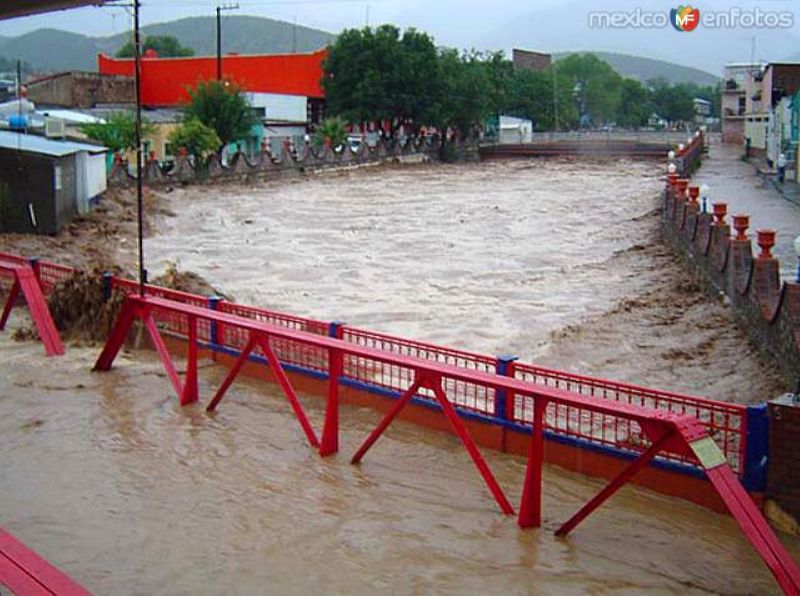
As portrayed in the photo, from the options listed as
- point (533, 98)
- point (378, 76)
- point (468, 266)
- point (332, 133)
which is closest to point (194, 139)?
point (332, 133)

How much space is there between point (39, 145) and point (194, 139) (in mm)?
22130

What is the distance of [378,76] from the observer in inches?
2410

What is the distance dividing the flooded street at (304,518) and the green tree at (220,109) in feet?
137

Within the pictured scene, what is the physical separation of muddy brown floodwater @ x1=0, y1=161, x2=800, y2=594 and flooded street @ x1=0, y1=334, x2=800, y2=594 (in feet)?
0.06

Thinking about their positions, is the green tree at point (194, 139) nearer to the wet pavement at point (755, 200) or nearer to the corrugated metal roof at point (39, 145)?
the corrugated metal roof at point (39, 145)

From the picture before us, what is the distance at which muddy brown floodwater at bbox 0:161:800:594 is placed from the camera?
6.38 meters

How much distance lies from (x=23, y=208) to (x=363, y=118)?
4017 centimetres

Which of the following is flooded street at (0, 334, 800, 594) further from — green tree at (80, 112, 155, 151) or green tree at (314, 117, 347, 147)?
green tree at (314, 117, 347, 147)

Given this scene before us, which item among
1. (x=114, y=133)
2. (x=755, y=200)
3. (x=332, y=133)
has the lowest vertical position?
(x=755, y=200)

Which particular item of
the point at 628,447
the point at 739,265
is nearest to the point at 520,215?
the point at 739,265

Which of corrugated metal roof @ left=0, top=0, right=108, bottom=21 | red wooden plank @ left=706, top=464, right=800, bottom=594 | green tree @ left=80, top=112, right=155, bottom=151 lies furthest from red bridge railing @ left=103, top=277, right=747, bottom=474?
green tree @ left=80, top=112, right=155, bottom=151

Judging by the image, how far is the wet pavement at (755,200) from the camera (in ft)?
66.6

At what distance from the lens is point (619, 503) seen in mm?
7566

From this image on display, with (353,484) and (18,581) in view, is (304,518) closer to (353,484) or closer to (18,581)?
(353,484)
